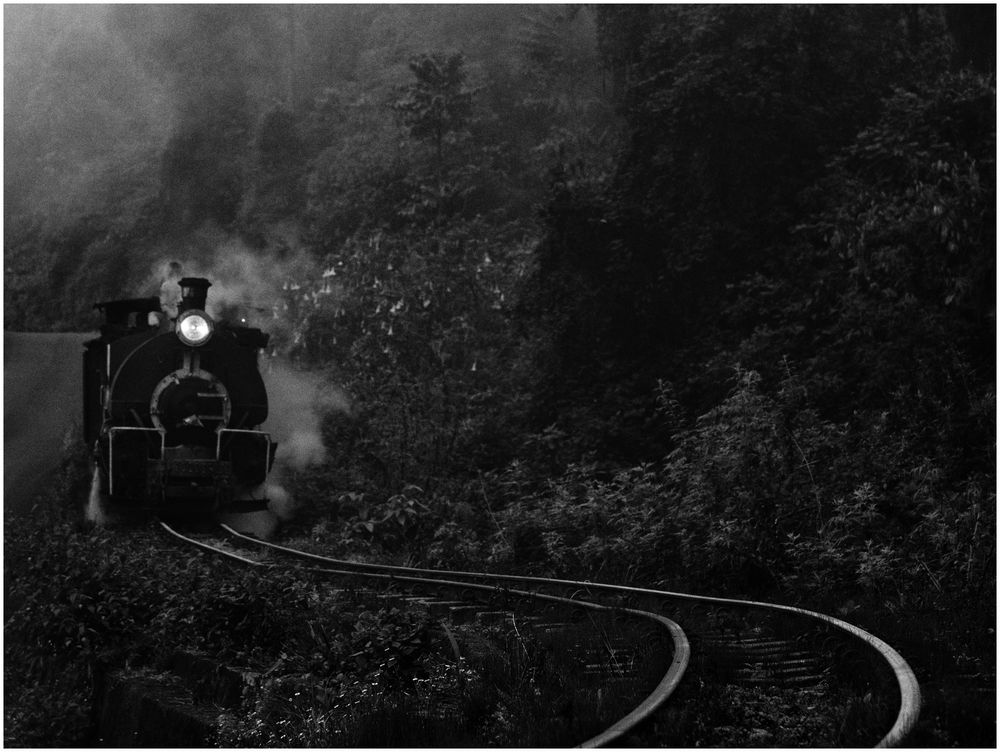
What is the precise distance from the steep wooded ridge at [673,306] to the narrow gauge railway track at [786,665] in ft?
0.95

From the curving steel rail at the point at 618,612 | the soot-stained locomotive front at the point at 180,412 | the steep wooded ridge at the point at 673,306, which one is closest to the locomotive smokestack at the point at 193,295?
the soot-stained locomotive front at the point at 180,412

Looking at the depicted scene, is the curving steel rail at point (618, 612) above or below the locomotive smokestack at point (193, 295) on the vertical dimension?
below

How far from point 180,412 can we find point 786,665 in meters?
8.94

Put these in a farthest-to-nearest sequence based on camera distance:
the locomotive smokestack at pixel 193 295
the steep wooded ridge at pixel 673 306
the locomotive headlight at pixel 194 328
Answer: the locomotive smokestack at pixel 193 295 → the locomotive headlight at pixel 194 328 → the steep wooded ridge at pixel 673 306

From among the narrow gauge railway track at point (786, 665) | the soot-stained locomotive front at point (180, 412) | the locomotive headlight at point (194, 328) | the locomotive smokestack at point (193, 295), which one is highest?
the locomotive smokestack at point (193, 295)

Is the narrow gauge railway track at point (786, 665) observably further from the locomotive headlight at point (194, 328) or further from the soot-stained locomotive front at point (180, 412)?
the locomotive headlight at point (194, 328)

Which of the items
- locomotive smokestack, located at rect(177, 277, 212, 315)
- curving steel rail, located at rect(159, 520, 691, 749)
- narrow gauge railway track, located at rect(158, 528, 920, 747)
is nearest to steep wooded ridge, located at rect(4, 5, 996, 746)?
narrow gauge railway track, located at rect(158, 528, 920, 747)

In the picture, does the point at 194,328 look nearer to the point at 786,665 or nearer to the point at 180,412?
the point at 180,412

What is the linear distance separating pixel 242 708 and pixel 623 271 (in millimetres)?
10693

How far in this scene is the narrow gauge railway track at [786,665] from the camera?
Result: 4812mm

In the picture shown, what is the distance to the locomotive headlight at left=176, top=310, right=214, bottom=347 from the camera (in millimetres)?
12969

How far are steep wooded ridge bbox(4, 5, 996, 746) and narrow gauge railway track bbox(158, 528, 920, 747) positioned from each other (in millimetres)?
289

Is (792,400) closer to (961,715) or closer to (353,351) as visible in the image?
(961,715)

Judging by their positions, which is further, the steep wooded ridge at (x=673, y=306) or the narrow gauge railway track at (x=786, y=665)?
the steep wooded ridge at (x=673, y=306)
